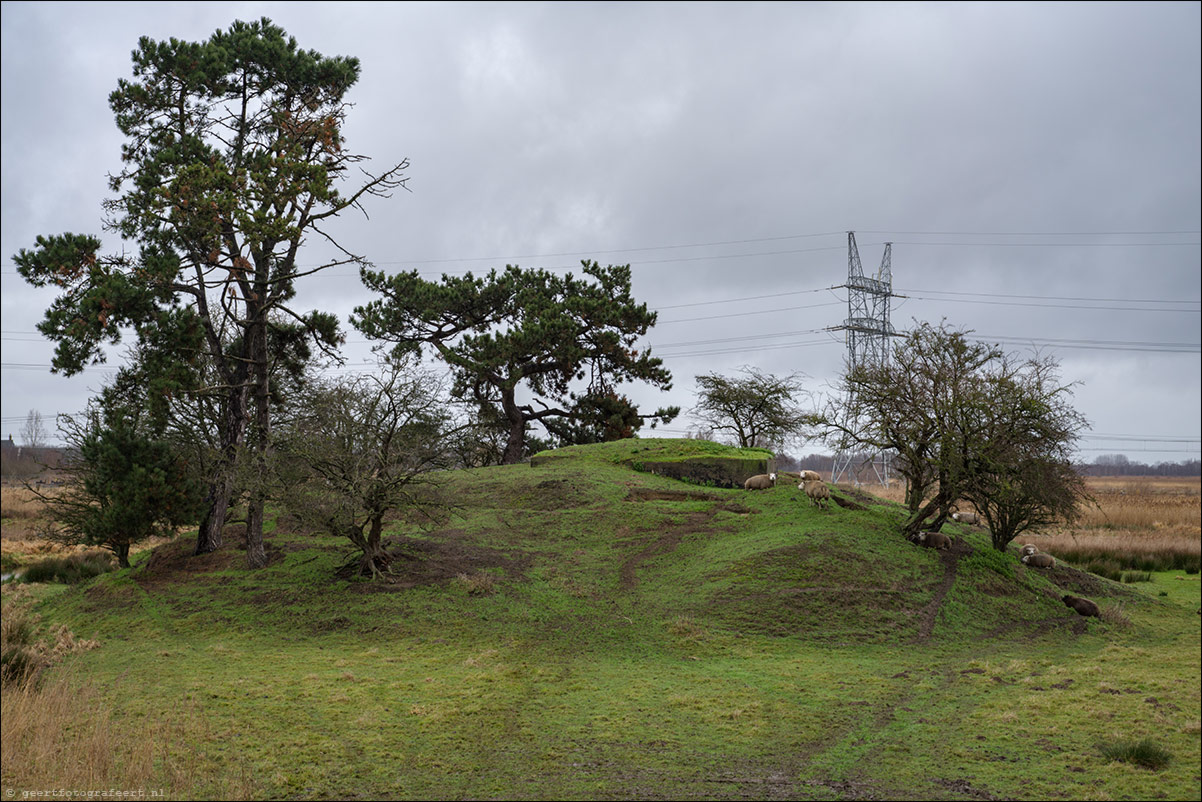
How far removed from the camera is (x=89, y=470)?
20234 millimetres

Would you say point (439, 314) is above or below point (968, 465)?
above

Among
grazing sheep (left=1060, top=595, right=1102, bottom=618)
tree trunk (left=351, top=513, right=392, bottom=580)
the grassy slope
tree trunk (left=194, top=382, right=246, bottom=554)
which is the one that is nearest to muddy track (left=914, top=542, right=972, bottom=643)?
the grassy slope

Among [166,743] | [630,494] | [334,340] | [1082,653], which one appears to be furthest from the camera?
[630,494]


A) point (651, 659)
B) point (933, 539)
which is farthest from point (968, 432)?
point (651, 659)

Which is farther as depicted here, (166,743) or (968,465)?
(968,465)

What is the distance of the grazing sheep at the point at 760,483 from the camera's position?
2347 centimetres

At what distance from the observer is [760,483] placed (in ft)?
77.7

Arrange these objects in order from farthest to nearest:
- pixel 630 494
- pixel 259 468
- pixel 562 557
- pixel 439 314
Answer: pixel 439 314, pixel 630 494, pixel 562 557, pixel 259 468

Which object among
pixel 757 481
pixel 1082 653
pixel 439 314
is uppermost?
pixel 439 314

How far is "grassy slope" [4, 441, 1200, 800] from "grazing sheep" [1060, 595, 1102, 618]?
0.91 feet

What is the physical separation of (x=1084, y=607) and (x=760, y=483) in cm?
862

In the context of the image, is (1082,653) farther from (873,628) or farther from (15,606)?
(15,606)

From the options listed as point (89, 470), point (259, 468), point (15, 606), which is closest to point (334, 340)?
point (259, 468)

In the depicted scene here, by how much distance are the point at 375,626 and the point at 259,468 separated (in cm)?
474
